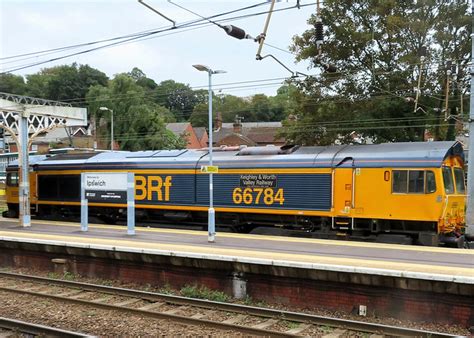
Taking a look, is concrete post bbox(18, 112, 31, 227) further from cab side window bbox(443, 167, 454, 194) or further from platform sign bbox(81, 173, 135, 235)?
cab side window bbox(443, 167, 454, 194)

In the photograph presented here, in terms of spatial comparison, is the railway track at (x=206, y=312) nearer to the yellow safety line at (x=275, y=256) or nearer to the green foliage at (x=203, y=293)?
the green foliage at (x=203, y=293)

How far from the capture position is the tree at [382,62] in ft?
73.6

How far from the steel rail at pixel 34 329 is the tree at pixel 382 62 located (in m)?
17.8

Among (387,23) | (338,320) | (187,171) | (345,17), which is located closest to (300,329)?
(338,320)

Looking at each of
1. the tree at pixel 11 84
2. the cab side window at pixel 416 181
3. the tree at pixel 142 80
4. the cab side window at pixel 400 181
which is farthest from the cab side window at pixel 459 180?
the tree at pixel 142 80

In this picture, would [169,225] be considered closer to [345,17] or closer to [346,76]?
[346,76]

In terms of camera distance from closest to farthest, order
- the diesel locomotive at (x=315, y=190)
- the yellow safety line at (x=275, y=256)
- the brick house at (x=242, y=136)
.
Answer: the yellow safety line at (x=275, y=256)
the diesel locomotive at (x=315, y=190)
the brick house at (x=242, y=136)

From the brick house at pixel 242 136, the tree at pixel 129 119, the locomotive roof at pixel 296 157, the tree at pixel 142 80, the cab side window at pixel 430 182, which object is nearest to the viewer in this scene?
the cab side window at pixel 430 182

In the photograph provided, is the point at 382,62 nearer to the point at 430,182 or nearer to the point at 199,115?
the point at 430,182

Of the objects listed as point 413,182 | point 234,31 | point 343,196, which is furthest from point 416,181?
point 234,31

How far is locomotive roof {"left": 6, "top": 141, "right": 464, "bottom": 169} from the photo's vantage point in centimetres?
1438

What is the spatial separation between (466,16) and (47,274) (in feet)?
65.3

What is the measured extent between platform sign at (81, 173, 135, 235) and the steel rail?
6746 mm

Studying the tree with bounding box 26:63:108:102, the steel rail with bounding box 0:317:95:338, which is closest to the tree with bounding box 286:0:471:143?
the steel rail with bounding box 0:317:95:338
